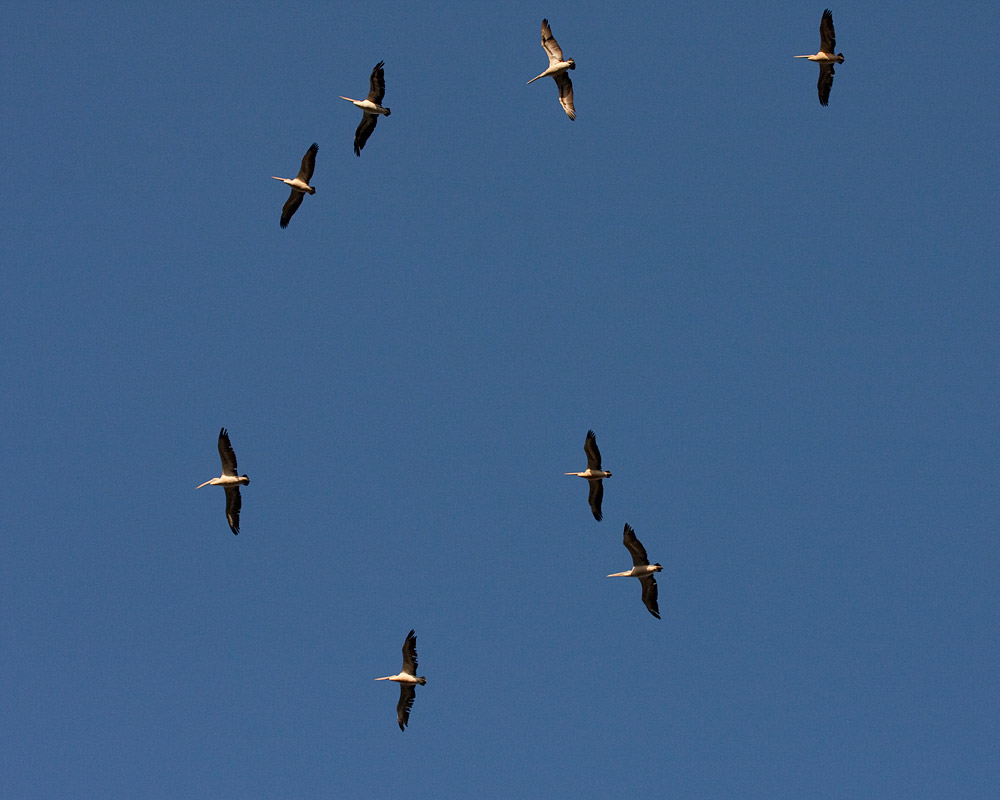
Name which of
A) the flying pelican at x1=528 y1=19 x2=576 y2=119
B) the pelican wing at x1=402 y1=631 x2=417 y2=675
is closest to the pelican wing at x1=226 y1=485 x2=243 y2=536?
the pelican wing at x1=402 y1=631 x2=417 y2=675

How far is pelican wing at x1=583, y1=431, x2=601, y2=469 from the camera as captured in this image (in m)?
51.7

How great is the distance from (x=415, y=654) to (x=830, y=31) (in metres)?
26.3

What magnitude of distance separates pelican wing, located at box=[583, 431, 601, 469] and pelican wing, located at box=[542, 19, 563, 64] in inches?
511

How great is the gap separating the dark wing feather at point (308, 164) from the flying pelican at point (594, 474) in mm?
13477

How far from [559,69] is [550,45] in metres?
1.00

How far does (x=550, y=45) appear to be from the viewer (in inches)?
1938

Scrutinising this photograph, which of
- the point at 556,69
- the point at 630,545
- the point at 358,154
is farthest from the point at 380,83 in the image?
the point at 630,545

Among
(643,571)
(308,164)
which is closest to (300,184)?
(308,164)

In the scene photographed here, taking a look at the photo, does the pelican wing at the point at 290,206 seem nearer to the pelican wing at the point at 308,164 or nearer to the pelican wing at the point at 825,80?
the pelican wing at the point at 308,164

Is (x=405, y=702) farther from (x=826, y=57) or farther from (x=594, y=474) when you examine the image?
(x=826, y=57)

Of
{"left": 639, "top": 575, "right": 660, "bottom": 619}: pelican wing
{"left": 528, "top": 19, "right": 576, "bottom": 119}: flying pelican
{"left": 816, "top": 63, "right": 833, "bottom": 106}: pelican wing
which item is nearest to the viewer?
{"left": 528, "top": 19, "right": 576, "bottom": 119}: flying pelican

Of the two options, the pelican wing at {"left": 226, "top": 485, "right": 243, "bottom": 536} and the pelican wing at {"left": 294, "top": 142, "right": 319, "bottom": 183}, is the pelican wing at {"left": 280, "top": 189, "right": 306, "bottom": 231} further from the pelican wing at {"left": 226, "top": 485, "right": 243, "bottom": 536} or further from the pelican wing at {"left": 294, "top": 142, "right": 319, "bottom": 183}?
the pelican wing at {"left": 226, "top": 485, "right": 243, "bottom": 536}

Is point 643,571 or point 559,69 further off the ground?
point 559,69

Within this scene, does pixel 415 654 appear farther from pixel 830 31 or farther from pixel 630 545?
pixel 830 31
